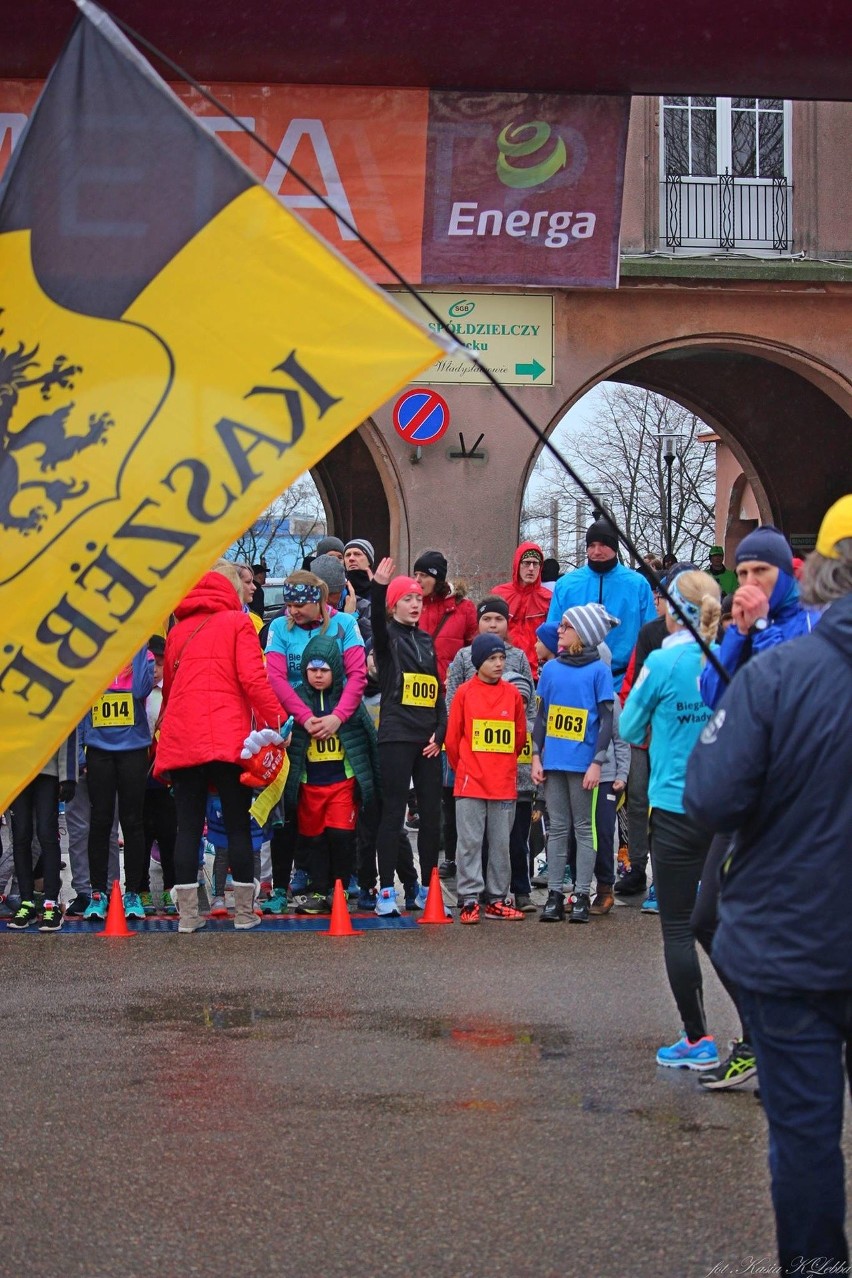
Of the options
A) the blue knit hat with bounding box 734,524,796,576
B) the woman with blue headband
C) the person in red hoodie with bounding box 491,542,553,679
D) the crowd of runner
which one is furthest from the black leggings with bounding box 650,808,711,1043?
the person in red hoodie with bounding box 491,542,553,679

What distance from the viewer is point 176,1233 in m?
A: 4.97

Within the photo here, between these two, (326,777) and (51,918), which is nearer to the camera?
(51,918)

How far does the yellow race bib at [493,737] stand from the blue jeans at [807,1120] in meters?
6.82

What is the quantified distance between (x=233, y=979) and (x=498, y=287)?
11348 millimetres

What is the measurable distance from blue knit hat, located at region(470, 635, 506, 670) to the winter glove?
55.8 inches

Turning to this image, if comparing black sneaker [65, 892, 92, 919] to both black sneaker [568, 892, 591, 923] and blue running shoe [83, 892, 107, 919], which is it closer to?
blue running shoe [83, 892, 107, 919]

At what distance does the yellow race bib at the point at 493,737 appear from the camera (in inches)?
424

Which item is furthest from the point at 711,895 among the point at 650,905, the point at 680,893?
the point at 650,905

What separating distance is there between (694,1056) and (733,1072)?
0.27m

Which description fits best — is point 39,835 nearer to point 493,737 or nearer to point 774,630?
point 493,737

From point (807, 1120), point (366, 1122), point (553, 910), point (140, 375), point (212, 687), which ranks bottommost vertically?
point (366, 1122)

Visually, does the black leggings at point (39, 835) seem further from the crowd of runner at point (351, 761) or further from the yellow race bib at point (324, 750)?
the yellow race bib at point (324, 750)

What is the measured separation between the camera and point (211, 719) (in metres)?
9.99

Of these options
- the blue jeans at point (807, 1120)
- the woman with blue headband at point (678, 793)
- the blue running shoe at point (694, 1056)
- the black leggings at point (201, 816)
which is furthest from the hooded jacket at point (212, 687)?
the blue jeans at point (807, 1120)
